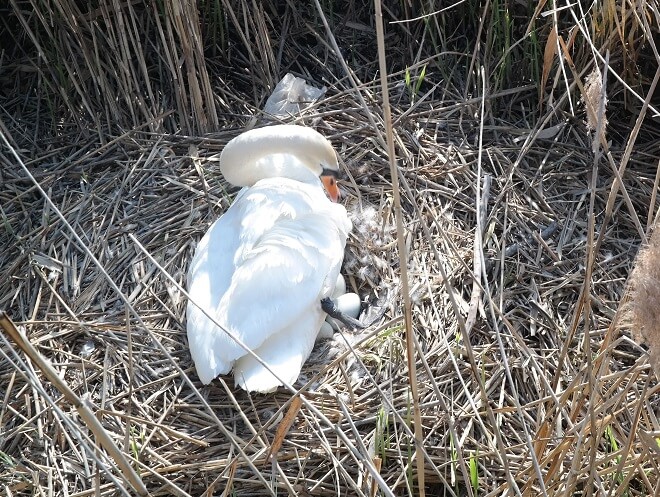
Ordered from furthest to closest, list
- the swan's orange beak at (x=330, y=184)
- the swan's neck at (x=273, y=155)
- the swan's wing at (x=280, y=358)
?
the swan's orange beak at (x=330, y=184), the swan's neck at (x=273, y=155), the swan's wing at (x=280, y=358)

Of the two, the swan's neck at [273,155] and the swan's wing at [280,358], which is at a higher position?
the swan's neck at [273,155]

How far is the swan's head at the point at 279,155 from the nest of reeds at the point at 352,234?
134mm

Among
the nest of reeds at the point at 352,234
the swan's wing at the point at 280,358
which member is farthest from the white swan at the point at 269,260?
the nest of reeds at the point at 352,234

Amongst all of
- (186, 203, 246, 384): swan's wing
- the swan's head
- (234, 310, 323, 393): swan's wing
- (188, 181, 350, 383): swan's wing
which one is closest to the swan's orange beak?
the swan's head

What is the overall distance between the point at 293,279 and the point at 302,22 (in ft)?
5.57

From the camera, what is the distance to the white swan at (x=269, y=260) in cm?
268

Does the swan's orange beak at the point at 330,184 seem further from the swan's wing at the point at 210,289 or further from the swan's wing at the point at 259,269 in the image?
the swan's wing at the point at 210,289

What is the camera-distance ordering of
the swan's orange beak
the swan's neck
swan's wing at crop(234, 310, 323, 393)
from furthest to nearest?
1. the swan's orange beak
2. the swan's neck
3. swan's wing at crop(234, 310, 323, 393)

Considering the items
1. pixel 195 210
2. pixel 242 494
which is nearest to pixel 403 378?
pixel 242 494

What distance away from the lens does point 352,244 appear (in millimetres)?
3379

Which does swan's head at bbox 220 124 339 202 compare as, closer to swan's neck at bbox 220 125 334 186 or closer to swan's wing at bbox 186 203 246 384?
swan's neck at bbox 220 125 334 186

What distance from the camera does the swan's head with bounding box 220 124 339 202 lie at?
10.9 feet

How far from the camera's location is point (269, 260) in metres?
2.82

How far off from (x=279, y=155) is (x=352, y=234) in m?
0.40
